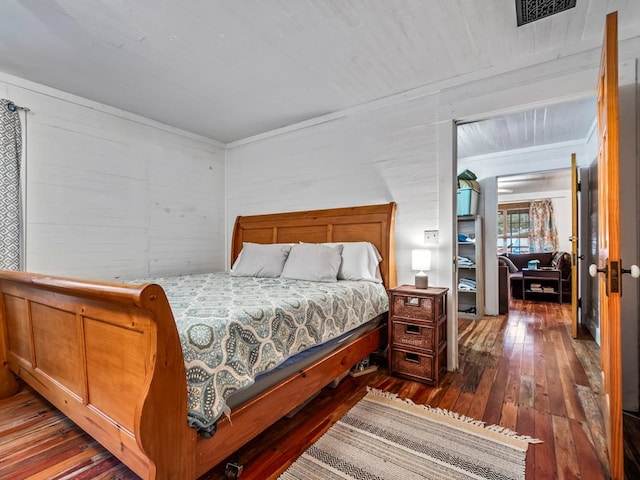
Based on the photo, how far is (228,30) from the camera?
6.79 feet

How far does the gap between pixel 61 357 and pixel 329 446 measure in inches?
58.5

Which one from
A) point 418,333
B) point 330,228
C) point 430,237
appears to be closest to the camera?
point 418,333

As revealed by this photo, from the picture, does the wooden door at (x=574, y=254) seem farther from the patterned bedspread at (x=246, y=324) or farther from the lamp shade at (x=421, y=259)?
the patterned bedspread at (x=246, y=324)

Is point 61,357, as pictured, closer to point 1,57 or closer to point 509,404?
point 1,57

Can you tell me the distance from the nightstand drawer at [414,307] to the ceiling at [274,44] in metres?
1.83

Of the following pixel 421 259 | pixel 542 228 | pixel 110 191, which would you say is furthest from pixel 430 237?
pixel 542 228

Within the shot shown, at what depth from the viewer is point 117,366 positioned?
1.28 metres

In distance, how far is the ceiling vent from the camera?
1.84 meters

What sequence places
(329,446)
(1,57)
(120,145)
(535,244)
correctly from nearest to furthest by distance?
(329,446) → (1,57) → (120,145) → (535,244)

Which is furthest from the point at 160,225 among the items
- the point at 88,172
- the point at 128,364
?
the point at 128,364

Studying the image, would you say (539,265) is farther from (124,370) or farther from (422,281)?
(124,370)

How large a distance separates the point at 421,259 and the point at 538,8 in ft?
5.87

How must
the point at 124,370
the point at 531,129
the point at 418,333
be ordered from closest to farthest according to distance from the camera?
the point at 124,370 → the point at 418,333 → the point at 531,129

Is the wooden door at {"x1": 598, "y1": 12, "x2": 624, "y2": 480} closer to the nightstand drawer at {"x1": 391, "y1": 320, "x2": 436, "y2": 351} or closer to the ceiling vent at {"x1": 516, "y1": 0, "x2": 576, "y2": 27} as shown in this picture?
the ceiling vent at {"x1": 516, "y1": 0, "x2": 576, "y2": 27}
